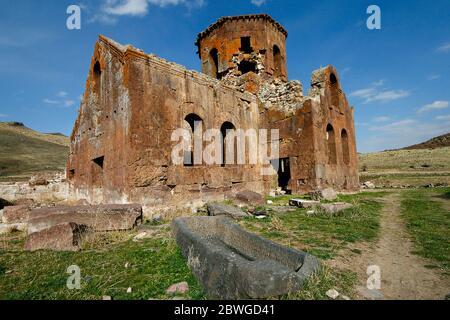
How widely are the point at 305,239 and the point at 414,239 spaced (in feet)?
6.25

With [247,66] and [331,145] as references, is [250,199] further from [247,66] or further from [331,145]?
[247,66]

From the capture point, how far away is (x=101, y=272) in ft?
9.93

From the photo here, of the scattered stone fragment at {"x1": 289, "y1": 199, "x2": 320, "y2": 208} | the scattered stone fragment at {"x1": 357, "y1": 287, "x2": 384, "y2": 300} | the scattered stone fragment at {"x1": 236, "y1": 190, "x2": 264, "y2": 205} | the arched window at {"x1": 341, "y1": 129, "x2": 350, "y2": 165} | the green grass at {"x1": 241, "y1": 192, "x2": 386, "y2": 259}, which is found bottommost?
the green grass at {"x1": 241, "y1": 192, "x2": 386, "y2": 259}

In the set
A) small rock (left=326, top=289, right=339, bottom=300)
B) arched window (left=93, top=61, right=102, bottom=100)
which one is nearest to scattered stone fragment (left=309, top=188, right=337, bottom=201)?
small rock (left=326, top=289, right=339, bottom=300)

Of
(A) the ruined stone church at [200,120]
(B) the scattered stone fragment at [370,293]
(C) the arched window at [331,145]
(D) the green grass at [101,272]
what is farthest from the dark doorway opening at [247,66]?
(B) the scattered stone fragment at [370,293]

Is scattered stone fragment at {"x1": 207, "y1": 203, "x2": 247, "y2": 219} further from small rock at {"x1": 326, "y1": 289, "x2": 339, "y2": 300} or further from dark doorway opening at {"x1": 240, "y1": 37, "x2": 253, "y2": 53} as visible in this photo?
dark doorway opening at {"x1": 240, "y1": 37, "x2": 253, "y2": 53}

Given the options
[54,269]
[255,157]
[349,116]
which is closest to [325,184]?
[255,157]

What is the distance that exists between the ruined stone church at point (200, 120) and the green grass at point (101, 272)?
2.76 meters

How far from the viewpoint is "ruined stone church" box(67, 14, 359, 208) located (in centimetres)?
678

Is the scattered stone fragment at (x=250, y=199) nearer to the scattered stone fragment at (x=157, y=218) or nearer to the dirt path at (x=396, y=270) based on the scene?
the scattered stone fragment at (x=157, y=218)

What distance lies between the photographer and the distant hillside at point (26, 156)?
3419 centimetres

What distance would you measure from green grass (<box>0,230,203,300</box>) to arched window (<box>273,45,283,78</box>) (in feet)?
44.3
